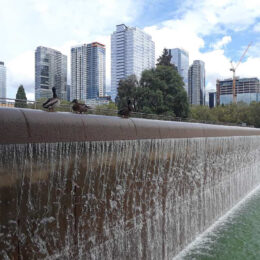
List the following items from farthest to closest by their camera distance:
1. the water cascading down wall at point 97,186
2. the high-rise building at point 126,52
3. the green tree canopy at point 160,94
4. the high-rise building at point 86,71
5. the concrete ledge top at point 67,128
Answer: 1. the high-rise building at point 126,52
2. the high-rise building at point 86,71
3. the green tree canopy at point 160,94
4. the water cascading down wall at point 97,186
5. the concrete ledge top at point 67,128

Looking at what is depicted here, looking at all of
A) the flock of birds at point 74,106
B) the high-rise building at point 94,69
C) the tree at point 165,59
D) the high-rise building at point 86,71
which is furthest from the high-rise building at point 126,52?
the flock of birds at point 74,106

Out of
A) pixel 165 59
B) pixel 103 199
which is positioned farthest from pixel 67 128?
pixel 165 59

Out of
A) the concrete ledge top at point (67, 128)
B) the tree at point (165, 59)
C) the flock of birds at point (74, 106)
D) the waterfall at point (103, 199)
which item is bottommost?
the waterfall at point (103, 199)

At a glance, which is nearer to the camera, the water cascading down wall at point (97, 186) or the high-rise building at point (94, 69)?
the water cascading down wall at point (97, 186)

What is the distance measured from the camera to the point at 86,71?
8731 cm

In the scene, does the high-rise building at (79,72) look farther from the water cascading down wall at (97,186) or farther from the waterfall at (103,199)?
the water cascading down wall at (97,186)

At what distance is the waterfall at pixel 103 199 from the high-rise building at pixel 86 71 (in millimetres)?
76020

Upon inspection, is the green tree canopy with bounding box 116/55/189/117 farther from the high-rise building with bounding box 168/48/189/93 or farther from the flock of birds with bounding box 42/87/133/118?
the high-rise building with bounding box 168/48/189/93

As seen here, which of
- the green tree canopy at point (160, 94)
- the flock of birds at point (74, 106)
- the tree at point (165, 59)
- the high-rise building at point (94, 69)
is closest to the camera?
the flock of birds at point (74, 106)

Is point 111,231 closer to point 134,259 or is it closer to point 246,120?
point 134,259

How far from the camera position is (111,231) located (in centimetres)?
570

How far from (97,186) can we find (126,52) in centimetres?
9602

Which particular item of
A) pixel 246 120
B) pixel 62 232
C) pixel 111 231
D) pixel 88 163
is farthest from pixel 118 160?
pixel 246 120

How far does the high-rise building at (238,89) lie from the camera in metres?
113
